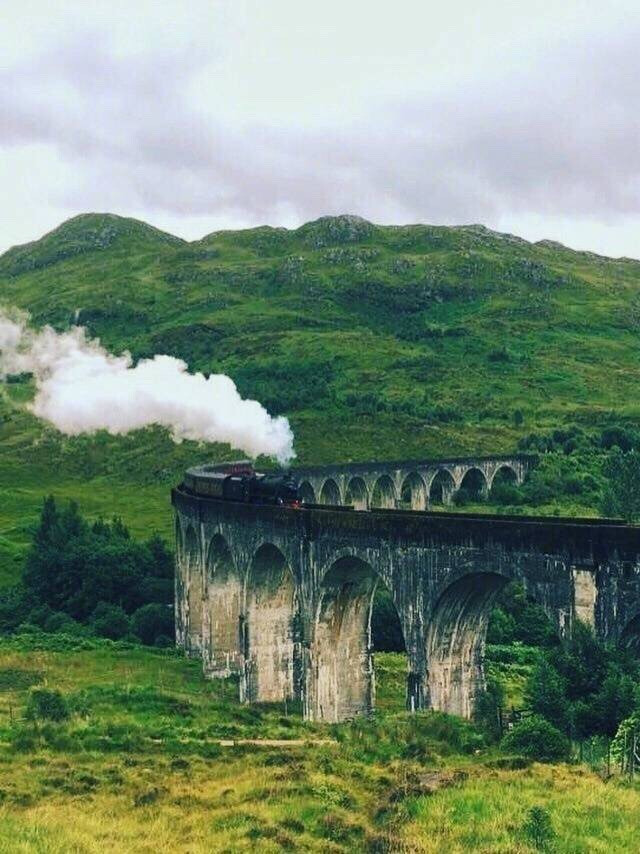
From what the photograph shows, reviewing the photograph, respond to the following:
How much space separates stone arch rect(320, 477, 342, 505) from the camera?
298 feet

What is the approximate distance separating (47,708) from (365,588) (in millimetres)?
13929

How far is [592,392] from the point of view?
167 meters

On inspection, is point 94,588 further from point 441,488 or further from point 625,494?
point 441,488

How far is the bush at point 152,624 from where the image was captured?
63.7 meters

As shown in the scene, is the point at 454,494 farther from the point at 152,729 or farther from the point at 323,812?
the point at 323,812

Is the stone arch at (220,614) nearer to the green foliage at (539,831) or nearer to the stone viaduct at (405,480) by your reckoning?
the stone viaduct at (405,480)

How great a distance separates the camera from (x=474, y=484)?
111 metres

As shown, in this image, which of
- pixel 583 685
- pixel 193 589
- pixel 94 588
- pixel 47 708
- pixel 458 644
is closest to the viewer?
pixel 583 685

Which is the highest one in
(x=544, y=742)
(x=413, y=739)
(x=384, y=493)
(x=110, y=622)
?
(x=384, y=493)

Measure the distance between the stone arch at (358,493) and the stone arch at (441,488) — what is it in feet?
39.5

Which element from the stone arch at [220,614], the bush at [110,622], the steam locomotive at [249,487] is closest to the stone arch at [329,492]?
the bush at [110,622]

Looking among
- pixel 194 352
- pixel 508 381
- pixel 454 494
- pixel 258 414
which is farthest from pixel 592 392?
pixel 258 414

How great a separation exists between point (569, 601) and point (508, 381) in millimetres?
147203

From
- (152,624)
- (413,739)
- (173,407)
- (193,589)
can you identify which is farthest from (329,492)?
(413,739)
